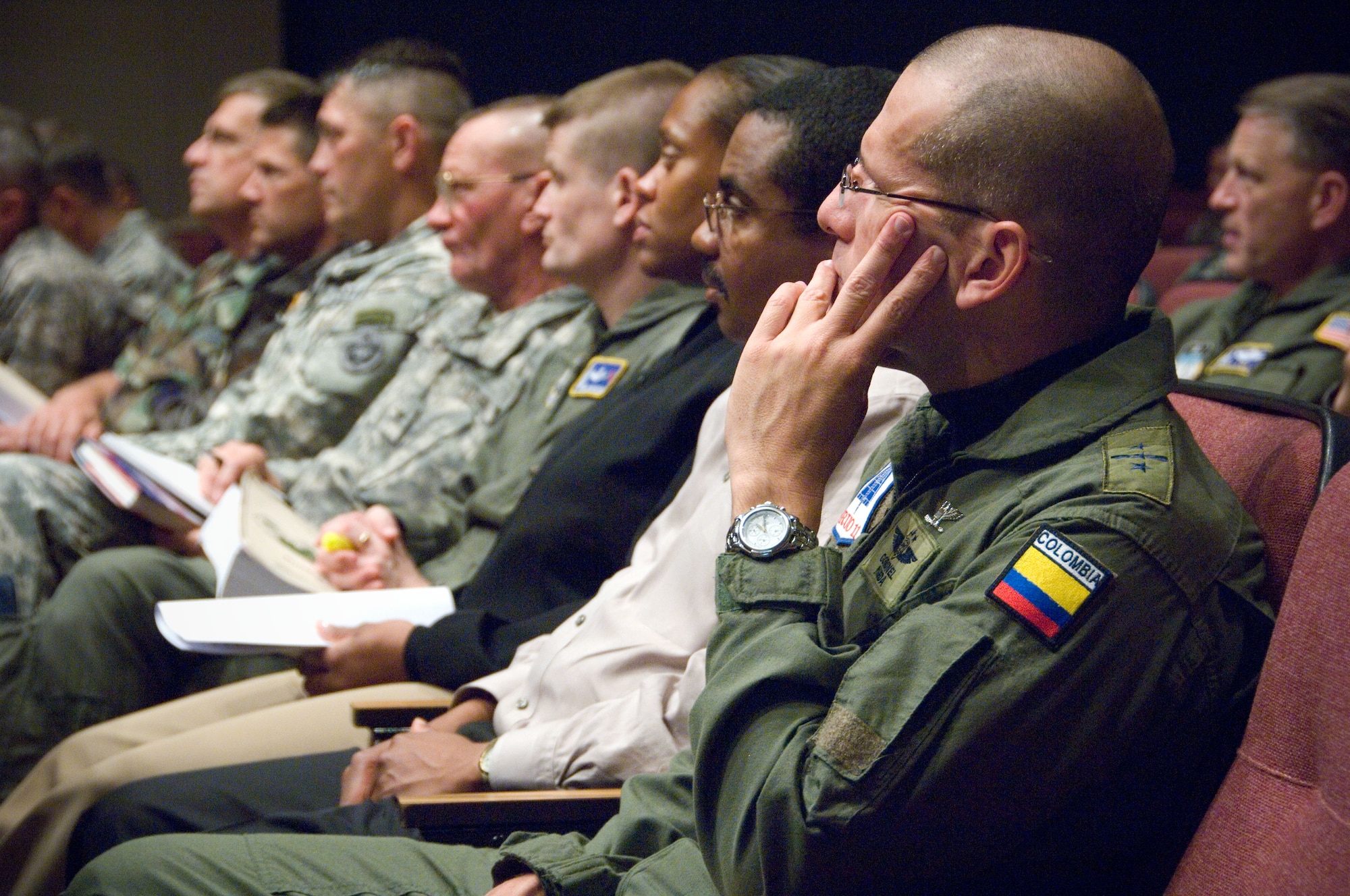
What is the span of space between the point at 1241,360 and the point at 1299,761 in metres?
2.16

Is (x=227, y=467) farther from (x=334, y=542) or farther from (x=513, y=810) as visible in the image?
(x=513, y=810)

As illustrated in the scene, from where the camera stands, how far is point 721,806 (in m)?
0.95

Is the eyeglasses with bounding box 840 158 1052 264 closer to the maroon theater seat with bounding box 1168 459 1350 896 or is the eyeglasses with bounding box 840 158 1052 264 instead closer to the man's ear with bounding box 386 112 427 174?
the maroon theater seat with bounding box 1168 459 1350 896

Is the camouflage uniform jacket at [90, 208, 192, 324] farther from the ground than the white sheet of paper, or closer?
closer

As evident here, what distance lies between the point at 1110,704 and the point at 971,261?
37cm

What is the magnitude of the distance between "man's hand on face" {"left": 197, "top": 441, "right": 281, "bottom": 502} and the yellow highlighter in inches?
12.3

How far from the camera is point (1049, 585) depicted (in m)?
0.87

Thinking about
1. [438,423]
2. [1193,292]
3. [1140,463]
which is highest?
[1140,463]

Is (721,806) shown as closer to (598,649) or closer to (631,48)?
(598,649)

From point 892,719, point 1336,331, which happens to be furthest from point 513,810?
point 1336,331

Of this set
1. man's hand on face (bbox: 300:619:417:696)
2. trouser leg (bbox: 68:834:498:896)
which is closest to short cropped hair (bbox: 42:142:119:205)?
man's hand on face (bbox: 300:619:417:696)

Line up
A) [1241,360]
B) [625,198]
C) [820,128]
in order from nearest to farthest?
[820,128], [625,198], [1241,360]

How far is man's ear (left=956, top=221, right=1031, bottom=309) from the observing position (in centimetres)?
102

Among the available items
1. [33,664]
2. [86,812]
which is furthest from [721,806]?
[33,664]
